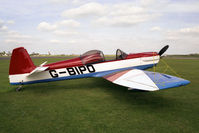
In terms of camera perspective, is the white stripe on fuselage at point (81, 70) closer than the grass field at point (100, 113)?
No

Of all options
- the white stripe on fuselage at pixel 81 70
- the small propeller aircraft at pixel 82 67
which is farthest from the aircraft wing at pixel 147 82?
the white stripe on fuselage at pixel 81 70

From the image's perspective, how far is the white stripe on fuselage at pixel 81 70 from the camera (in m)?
5.78

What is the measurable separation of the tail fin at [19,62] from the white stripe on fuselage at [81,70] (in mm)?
199

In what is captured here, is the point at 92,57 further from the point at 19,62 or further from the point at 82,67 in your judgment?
the point at 19,62

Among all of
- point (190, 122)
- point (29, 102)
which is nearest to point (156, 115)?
point (190, 122)

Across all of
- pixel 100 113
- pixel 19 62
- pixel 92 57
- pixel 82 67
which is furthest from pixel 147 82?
pixel 19 62

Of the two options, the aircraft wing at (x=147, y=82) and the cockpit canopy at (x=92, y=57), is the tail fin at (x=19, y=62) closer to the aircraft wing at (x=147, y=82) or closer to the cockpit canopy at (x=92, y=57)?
the cockpit canopy at (x=92, y=57)

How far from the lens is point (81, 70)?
624 centimetres

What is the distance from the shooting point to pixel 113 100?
481cm

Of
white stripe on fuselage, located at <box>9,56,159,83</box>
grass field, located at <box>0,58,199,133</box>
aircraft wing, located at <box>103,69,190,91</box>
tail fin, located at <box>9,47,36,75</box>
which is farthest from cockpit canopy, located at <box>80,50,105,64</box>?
tail fin, located at <box>9,47,36,75</box>

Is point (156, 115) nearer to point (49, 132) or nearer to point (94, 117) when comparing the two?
point (94, 117)

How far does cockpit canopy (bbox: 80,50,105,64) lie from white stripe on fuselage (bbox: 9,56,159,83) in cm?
20

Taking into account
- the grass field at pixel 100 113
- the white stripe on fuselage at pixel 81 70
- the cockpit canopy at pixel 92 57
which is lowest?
the grass field at pixel 100 113

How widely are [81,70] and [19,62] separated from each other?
2692 mm
